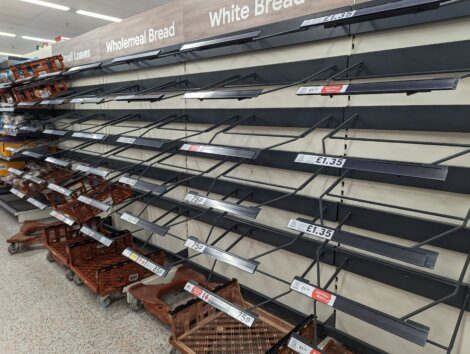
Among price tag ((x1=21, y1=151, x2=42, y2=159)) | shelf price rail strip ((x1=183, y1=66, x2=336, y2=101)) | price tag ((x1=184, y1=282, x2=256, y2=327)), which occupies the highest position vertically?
shelf price rail strip ((x1=183, y1=66, x2=336, y2=101))

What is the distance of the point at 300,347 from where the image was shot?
1.31 meters

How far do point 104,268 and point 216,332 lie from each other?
0.93 meters

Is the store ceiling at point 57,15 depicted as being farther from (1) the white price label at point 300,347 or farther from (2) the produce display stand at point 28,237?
(1) the white price label at point 300,347

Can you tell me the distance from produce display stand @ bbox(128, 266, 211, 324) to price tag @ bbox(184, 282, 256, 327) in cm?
38

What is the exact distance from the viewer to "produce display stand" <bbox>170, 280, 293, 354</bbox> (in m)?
1.68

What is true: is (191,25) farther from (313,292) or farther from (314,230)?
(313,292)

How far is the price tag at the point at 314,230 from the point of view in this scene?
4.15ft

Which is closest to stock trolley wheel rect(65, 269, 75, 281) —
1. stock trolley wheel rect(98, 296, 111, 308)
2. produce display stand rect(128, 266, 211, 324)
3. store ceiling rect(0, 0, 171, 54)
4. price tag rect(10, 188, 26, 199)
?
stock trolley wheel rect(98, 296, 111, 308)

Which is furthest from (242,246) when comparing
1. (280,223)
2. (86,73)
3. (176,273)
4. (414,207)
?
(86,73)

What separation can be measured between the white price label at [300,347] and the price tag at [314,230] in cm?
45

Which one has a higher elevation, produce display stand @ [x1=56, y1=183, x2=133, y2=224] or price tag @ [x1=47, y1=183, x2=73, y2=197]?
price tag @ [x1=47, y1=183, x2=73, y2=197]

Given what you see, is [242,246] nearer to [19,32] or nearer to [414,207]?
[414,207]

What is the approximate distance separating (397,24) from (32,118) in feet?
14.0

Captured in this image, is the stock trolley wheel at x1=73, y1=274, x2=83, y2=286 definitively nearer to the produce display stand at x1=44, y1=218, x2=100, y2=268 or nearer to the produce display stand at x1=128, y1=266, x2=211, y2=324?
the produce display stand at x1=44, y1=218, x2=100, y2=268
